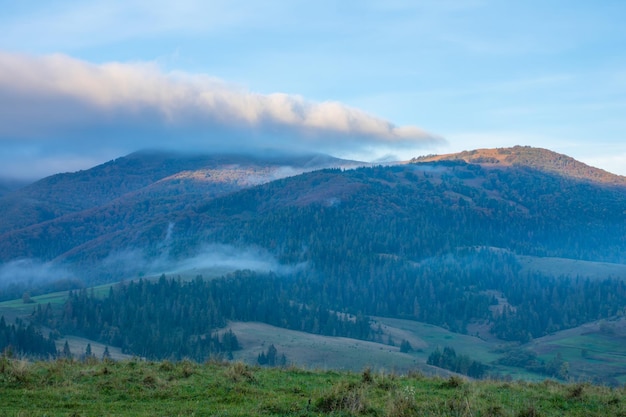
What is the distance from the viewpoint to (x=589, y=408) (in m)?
23.2

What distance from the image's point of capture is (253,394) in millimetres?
23719

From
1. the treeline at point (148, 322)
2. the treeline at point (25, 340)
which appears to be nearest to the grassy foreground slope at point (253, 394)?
the treeline at point (25, 340)

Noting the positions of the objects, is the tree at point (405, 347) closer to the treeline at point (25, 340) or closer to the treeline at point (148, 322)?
the treeline at point (148, 322)

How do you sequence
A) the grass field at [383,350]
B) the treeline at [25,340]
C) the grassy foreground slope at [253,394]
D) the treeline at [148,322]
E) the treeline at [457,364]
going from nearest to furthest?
the grassy foreground slope at [253,394] → the treeline at [25,340] → the grass field at [383,350] → the treeline at [457,364] → the treeline at [148,322]

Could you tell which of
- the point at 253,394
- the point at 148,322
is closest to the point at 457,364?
the point at 148,322

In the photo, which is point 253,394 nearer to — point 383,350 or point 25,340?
point 25,340

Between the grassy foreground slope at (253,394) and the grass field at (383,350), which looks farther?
the grass field at (383,350)

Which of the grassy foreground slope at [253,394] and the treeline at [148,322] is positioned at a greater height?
the grassy foreground slope at [253,394]

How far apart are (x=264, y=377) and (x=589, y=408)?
13565 mm

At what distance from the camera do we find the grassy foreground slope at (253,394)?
20.7m

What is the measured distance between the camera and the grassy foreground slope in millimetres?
20672

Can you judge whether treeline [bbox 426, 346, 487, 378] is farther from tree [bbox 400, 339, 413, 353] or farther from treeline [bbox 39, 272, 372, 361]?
treeline [bbox 39, 272, 372, 361]

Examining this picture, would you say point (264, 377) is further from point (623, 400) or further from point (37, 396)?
point (623, 400)

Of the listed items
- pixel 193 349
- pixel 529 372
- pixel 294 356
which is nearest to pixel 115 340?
pixel 193 349
